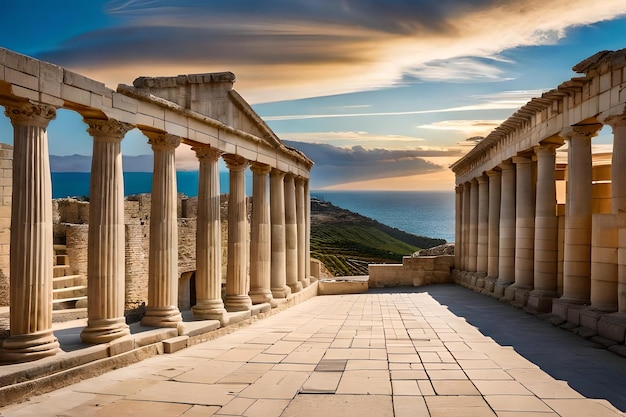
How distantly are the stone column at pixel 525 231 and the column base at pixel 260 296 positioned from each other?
9.54 metres

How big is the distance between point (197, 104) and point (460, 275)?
21.5 metres

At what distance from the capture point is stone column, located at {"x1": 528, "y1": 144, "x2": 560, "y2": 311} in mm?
18922

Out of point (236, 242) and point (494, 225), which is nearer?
point (236, 242)

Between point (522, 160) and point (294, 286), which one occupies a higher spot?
point (522, 160)

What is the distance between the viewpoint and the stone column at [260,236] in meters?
20.8

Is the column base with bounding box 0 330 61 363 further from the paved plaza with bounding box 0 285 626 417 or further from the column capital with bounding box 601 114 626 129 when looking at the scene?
the column capital with bounding box 601 114 626 129

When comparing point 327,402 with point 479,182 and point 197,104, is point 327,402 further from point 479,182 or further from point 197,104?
point 479,182

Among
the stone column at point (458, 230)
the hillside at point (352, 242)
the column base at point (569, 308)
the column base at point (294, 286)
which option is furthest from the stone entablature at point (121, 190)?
the hillside at point (352, 242)

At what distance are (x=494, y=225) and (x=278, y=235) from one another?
36.1 ft

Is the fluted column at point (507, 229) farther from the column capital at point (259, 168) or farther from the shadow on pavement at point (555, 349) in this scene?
the column capital at point (259, 168)

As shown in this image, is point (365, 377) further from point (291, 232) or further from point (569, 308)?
point (291, 232)

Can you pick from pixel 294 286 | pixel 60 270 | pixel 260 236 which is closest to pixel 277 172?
pixel 260 236

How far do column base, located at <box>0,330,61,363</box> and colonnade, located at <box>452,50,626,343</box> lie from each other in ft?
40.1

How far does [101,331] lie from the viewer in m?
11.2
